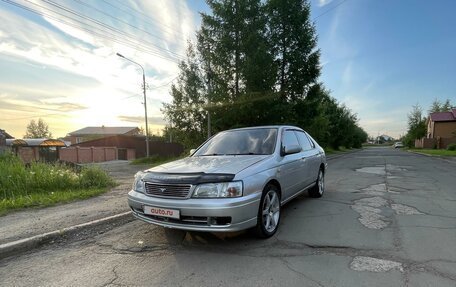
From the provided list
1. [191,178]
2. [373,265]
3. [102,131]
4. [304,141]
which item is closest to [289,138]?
[304,141]

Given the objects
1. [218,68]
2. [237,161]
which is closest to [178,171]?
[237,161]

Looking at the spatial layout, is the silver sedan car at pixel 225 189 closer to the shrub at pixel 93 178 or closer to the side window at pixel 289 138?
the side window at pixel 289 138

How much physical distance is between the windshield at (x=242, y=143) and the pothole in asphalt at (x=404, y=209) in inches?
112

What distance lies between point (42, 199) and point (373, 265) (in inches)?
273

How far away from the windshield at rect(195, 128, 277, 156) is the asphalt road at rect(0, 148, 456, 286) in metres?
1.35

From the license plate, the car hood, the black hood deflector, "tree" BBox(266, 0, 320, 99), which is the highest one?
"tree" BBox(266, 0, 320, 99)

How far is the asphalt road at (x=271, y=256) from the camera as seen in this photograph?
10.4ft

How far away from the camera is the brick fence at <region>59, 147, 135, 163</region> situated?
109 feet

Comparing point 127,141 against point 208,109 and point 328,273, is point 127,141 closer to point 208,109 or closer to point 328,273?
point 208,109

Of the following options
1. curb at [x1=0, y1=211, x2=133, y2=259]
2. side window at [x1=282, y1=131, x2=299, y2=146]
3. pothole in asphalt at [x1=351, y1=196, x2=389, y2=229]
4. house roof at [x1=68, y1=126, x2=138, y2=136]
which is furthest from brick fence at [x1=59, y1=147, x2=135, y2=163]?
house roof at [x1=68, y1=126, x2=138, y2=136]

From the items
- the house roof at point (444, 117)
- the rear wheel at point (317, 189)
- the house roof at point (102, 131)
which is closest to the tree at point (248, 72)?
the rear wheel at point (317, 189)

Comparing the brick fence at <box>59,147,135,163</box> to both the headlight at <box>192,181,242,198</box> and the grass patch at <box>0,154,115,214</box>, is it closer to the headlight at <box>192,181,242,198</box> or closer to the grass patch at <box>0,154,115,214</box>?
the grass patch at <box>0,154,115,214</box>

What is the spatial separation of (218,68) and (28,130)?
93.9 m

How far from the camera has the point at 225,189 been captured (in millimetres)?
3715
